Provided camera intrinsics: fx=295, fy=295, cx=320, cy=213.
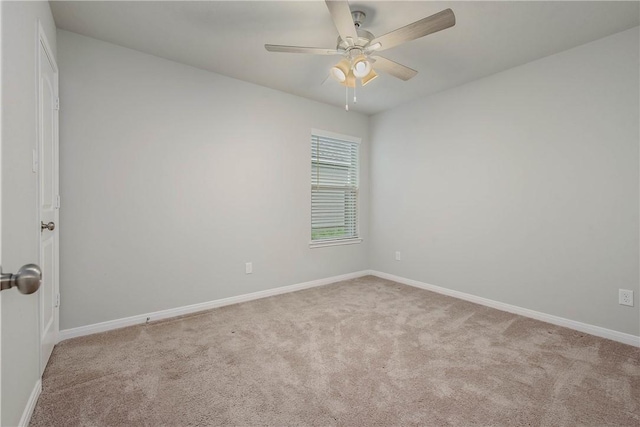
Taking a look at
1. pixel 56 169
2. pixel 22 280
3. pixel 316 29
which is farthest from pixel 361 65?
pixel 56 169

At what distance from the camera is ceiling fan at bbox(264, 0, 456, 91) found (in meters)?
1.67

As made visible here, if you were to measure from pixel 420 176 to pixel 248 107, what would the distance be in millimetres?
2289

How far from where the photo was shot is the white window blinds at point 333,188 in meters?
3.99

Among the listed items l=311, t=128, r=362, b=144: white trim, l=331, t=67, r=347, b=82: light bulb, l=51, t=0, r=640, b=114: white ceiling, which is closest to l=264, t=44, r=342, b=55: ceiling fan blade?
l=331, t=67, r=347, b=82: light bulb

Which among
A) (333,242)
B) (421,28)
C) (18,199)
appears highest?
(421,28)

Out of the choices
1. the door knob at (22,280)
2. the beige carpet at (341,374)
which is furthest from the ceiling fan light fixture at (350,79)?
the door knob at (22,280)

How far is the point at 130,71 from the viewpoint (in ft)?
8.58

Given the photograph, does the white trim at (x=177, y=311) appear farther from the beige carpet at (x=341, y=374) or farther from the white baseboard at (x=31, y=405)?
the white baseboard at (x=31, y=405)

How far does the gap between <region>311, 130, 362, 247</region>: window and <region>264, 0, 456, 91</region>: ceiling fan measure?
1.73m

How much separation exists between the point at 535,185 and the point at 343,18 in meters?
2.37

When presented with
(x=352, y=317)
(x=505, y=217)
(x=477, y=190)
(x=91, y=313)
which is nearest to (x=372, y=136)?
(x=477, y=190)

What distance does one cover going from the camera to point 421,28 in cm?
175

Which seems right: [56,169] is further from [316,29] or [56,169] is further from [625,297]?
[625,297]

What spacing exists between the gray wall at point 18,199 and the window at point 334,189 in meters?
2.74
